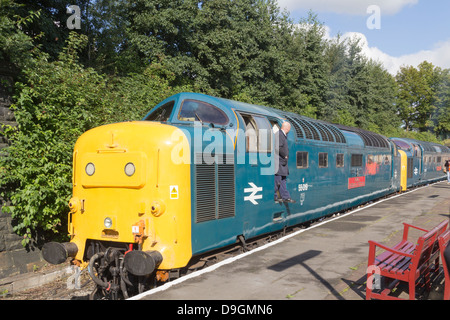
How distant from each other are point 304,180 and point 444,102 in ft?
225

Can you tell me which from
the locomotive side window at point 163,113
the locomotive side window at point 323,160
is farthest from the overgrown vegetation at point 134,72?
the locomotive side window at point 323,160

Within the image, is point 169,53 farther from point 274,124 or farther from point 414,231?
point 414,231

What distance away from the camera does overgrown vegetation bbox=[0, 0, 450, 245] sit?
879cm

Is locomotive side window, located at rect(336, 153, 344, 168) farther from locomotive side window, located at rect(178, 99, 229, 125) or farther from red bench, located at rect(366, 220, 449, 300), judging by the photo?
red bench, located at rect(366, 220, 449, 300)

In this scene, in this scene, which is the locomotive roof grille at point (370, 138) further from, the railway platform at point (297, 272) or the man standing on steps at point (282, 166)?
the man standing on steps at point (282, 166)

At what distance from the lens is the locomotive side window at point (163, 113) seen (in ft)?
25.1

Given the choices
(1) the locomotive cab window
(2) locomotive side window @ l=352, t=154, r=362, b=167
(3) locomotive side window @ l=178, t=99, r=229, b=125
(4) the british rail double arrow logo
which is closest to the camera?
(3) locomotive side window @ l=178, t=99, r=229, b=125

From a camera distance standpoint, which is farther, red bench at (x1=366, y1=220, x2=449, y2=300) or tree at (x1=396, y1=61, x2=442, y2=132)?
tree at (x1=396, y1=61, x2=442, y2=132)

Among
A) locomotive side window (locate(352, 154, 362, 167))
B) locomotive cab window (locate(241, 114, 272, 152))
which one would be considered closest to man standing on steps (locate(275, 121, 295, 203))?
locomotive cab window (locate(241, 114, 272, 152))

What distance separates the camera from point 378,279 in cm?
548

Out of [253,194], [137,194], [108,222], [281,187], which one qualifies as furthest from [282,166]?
[108,222]

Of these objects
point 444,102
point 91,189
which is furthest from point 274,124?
point 444,102

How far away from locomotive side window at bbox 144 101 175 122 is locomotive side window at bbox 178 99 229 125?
34 centimetres

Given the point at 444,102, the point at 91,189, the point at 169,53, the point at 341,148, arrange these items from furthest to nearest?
1. the point at 444,102
2. the point at 169,53
3. the point at 341,148
4. the point at 91,189
